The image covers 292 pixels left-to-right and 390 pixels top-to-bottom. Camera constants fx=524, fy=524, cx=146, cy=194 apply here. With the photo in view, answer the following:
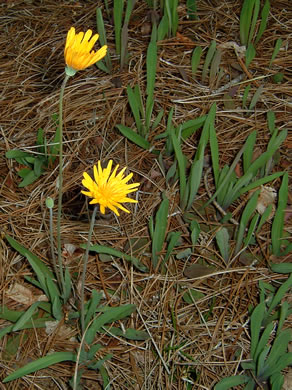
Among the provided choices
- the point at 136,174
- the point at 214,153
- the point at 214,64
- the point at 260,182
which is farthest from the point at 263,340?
the point at 214,64

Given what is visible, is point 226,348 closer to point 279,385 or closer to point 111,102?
point 279,385

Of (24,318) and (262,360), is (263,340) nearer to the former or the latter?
(262,360)

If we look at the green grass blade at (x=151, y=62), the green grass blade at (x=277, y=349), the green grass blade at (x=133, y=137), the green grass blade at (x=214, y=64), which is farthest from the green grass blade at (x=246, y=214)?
the green grass blade at (x=214, y=64)

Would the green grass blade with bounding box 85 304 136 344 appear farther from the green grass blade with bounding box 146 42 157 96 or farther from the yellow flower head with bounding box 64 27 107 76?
the green grass blade with bounding box 146 42 157 96

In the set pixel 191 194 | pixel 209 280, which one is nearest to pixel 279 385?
pixel 209 280

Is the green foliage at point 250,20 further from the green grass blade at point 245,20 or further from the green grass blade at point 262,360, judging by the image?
the green grass blade at point 262,360

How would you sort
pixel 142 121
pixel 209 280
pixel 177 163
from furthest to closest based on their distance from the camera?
1. pixel 142 121
2. pixel 177 163
3. pixel 209 280

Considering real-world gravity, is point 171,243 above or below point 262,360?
above
